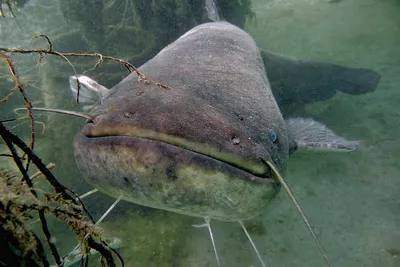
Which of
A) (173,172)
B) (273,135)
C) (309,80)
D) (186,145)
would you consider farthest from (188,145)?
(309,80)

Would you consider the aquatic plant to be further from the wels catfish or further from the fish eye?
the fish eye

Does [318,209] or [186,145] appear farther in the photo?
[318,209]

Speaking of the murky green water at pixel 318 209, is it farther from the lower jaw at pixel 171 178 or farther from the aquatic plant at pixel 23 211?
the aquatic plant at pixel 23 211

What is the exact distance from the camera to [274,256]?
2.24 meters

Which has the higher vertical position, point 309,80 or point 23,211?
point 23,211

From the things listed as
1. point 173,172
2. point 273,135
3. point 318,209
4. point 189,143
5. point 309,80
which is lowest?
point 318,209

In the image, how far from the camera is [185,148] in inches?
47.8

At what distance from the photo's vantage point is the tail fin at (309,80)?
13.1ft

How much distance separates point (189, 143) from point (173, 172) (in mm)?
140

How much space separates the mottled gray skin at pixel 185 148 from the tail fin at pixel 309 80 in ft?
8.34

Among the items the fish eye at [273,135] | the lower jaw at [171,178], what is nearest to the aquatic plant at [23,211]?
the lower jaw at [171,178]

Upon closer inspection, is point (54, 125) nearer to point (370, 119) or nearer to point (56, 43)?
point (56, 43)

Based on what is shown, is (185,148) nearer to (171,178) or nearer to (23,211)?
(171,178)

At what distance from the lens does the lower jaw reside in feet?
3.94
